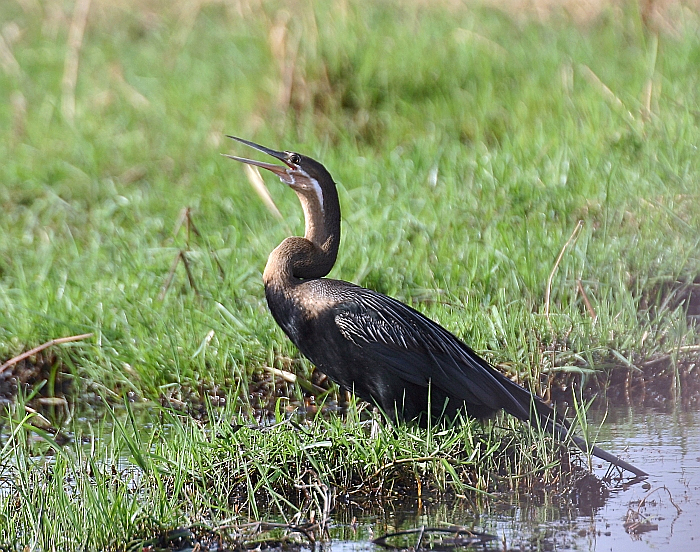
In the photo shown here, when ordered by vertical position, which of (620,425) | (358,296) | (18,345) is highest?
(358,296)

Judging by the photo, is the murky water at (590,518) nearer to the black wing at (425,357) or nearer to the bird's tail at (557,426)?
the bird's tail at (557,426)

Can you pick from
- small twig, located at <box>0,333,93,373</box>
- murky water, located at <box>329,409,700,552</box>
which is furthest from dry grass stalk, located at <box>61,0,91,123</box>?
murky water, located at <box>329,409,700,552</box>

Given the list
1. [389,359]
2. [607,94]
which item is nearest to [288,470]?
[389,359]

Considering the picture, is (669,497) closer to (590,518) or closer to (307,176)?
(590,518)

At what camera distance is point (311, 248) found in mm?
4434

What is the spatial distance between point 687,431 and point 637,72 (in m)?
4.17

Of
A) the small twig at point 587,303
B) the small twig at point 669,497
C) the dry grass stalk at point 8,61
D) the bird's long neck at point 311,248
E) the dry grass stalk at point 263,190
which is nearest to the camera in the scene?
the small twig at point 669,497

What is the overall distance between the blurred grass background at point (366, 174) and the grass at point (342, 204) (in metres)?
0.02

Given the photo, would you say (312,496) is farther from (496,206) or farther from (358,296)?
(496,206)

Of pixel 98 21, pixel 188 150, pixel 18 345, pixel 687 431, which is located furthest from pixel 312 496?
pixel 98 21

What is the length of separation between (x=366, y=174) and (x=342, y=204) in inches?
17.5

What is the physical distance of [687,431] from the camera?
14.6ft

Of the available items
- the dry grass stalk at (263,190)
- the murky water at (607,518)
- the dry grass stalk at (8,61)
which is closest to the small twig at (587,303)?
the murky water at (607,518)

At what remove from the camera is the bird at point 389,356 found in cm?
415
